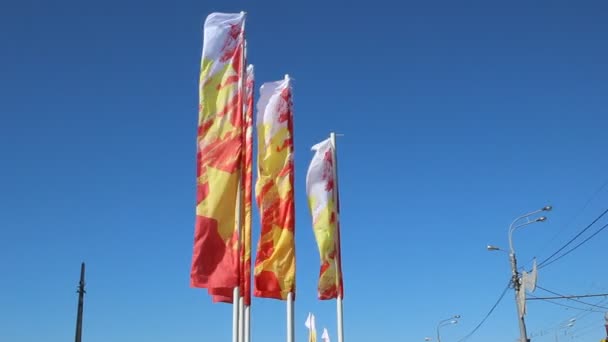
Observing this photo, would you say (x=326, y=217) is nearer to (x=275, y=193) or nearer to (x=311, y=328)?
(x=275, y=193)

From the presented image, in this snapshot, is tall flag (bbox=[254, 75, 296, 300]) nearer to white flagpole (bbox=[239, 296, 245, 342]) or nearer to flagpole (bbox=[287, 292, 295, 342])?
flagpole (bbox=[287, 292, 295, 342])

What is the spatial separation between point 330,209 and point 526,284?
44.4ft

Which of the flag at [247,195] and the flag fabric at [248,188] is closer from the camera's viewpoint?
the flag at [247,195]

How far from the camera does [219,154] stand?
12.6 metres

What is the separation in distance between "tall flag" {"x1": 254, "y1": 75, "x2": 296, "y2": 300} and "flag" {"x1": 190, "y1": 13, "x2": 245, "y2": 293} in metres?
1.23

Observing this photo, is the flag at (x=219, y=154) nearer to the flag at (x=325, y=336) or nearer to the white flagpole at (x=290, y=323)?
the white flagpole at (x=290, y=323)

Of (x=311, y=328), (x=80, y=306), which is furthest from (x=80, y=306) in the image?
(x=311, y=328)

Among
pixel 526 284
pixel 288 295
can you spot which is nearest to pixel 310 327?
pixel 526 284

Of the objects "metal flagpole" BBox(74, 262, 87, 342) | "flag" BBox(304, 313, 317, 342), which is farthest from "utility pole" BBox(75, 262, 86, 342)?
"flag" BBox(304, 313, 317, 342)

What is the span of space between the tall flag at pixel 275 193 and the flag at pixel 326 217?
5.67 ft

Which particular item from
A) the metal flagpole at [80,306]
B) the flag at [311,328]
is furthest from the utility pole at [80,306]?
the flag at [311,328]

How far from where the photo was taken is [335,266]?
1586cm

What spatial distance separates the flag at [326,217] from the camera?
1567cm

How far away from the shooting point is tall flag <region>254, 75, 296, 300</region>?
13.8 meters
